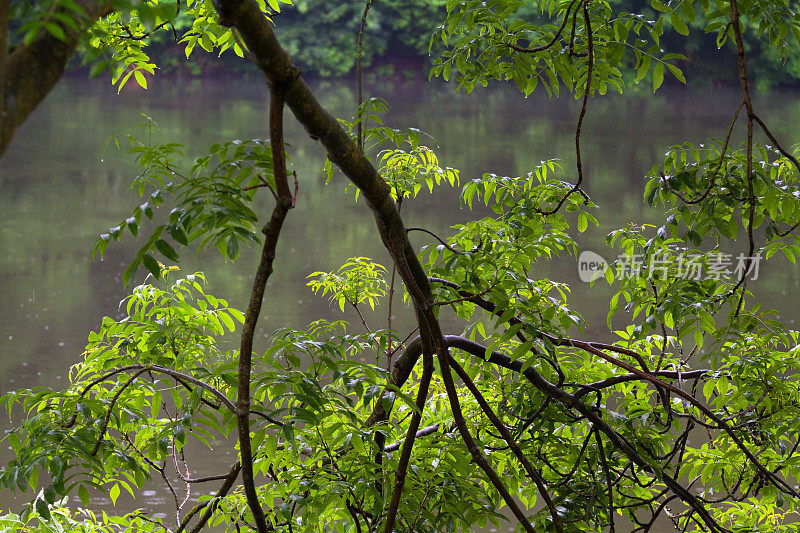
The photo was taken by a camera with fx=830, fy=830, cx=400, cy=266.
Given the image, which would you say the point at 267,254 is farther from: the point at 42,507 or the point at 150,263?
the point at 42,507

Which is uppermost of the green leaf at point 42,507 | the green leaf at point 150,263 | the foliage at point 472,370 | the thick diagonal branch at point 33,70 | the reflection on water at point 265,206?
the reflection on water at point 265,206

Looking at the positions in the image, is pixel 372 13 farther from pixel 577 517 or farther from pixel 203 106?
pixel 577 517

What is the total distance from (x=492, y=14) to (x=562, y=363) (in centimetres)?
59

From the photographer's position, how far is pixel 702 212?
1.39 m

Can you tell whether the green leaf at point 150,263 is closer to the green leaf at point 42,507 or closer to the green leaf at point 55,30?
the green leaf at point 55,30

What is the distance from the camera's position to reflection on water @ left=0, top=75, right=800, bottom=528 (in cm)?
480

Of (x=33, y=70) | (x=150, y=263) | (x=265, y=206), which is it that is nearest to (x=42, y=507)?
(x=150, y=263)

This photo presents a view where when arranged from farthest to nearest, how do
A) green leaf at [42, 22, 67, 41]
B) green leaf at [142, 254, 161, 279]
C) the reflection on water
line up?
the reflection on water
green leaf at [142, 254, 161, 279]
green leaf at [42, 22, 67, 41]

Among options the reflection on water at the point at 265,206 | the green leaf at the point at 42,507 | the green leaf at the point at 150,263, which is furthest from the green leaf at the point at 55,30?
the reflection on water at the point at 265,206

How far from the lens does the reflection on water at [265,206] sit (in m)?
4.80

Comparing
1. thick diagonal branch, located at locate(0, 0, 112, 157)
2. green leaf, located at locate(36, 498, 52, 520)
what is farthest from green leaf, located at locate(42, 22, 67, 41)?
green leaf, located at locate(36, 498, 52, 520)

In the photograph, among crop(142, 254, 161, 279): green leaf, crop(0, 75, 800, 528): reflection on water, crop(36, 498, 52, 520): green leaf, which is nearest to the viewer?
crop(142, 254, 161, 279): green leaf

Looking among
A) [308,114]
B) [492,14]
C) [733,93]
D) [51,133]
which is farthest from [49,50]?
[733,93]

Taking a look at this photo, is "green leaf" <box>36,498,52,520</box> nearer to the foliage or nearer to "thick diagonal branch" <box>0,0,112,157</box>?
the foliage
